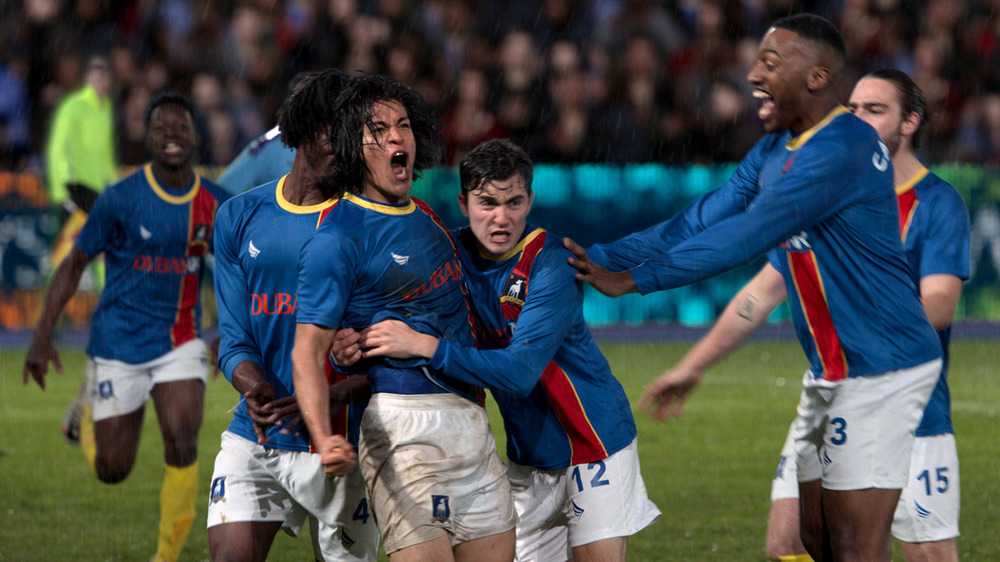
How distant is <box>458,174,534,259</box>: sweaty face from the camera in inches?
155

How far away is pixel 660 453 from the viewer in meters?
8.24

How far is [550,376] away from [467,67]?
34.6ft

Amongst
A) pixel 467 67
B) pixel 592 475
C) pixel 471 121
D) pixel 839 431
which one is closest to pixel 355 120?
pixel 592 475

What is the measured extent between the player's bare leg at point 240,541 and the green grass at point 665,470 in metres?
0.53

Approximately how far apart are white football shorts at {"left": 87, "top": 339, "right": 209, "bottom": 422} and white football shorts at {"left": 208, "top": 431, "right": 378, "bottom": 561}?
82.7 inches

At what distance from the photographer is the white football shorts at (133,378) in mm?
6176

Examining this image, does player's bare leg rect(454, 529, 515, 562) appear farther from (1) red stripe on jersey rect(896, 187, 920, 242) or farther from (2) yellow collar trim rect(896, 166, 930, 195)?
(2) yellow collar trim rect(896, 166, 930, 195)

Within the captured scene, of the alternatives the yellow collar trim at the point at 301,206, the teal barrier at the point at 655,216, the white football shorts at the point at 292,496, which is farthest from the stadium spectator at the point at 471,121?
the white football shorts at the point at 292,496

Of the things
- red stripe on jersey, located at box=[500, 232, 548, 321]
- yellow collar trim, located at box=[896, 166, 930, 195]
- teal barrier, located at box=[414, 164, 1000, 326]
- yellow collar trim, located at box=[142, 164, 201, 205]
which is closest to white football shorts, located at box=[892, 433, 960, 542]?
yellow collar trim, located at box=[896, 166, 930, 195]

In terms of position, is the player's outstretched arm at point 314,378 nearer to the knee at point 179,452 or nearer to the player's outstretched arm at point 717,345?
the player's outstretched arm at point 717,345

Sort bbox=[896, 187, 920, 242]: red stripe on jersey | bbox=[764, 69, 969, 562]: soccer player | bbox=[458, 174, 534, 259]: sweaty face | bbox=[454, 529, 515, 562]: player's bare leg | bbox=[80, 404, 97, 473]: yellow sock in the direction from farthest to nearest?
bbox=[80, 404, 97, 473]: yellow sock, bbox=[896, 187, 920, 242]: red stripe on jersey, bbox=[764, 69, 969, 562]: soccer player, bbox=[458, 174, 534, 259]: sweaty face, bbox=[454, 529, 515, 562]: player's bare leg

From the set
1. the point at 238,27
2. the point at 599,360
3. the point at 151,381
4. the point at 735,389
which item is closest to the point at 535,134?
the point at 238,27

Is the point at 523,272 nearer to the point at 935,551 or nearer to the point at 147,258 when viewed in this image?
the point at 935,551

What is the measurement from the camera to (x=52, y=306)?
20.2 ft
